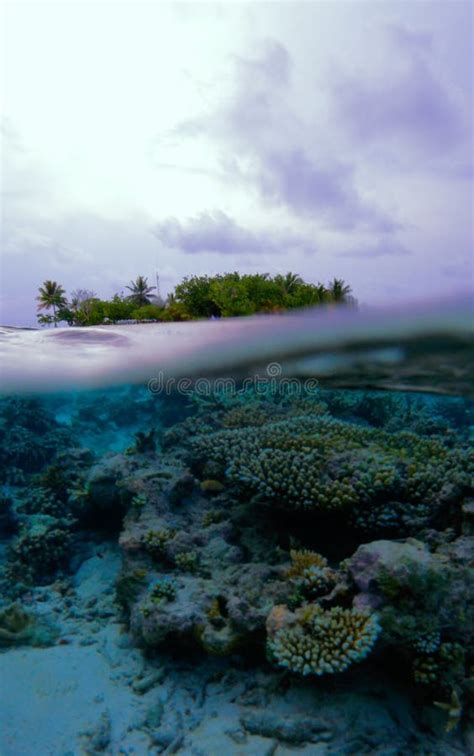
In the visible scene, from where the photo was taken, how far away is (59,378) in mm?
14109

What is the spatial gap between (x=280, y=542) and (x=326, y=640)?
8.00 feet

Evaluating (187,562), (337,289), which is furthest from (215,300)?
(187,562)

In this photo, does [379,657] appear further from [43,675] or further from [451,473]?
[43,675]

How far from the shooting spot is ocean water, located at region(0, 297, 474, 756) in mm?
4867

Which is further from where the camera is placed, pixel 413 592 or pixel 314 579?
pixel 314 579

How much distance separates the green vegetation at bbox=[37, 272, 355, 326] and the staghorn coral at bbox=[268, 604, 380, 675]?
338 inches

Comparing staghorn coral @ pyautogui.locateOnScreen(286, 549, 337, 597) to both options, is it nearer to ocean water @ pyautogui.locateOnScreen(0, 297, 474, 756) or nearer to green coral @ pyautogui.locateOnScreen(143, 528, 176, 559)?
ocean water @ pyautogui.locateOnScreen(0, 297, 474, 756)

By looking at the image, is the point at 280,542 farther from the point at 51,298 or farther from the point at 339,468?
the point at 51,298

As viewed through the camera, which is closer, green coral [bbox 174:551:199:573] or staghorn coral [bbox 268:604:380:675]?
staghorn coral [bbox 268:604:380:675]

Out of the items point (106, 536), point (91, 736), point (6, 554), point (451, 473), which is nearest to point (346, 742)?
point (91, 736)

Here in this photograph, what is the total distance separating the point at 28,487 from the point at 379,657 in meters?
8.37

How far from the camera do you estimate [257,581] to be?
19.4 ft

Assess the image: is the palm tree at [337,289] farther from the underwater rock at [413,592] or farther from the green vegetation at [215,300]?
the underwater rock at [413,592]

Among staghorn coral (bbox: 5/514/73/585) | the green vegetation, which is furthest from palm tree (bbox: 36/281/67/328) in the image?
staghorn coral (bbox: 5/514/73/585)
